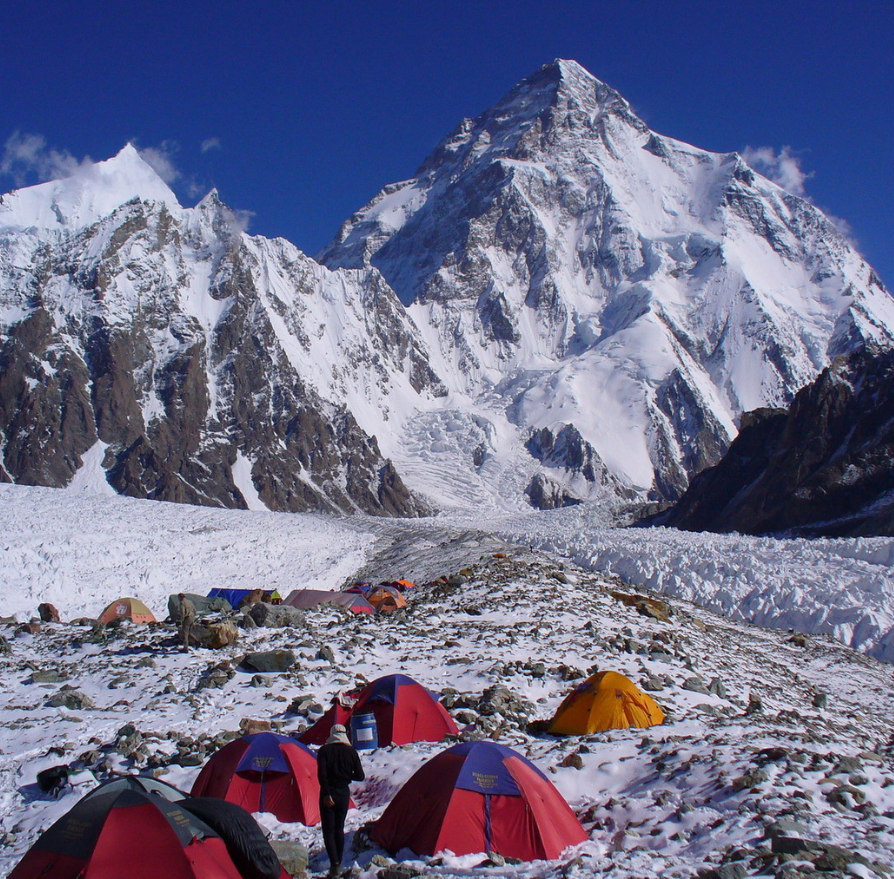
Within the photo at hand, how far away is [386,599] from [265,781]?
1911 cm

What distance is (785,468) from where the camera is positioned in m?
65.9

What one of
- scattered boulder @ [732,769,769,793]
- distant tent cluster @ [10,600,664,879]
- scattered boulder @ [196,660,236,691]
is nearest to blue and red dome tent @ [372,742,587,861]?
distant tent cluster @ [10,600,664,879]

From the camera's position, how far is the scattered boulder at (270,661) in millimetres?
15148

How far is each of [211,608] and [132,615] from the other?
2934 mm

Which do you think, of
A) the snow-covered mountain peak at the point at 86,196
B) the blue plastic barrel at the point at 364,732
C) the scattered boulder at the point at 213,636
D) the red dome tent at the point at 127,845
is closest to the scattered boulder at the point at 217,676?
the scattered boulder at the point at 213,636

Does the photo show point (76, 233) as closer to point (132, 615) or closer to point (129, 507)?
point (129, 507)

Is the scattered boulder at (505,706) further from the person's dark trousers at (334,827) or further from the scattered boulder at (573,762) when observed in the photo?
the person's dark trousers at (334,827)

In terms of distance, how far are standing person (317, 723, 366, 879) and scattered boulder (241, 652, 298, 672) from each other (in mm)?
7467

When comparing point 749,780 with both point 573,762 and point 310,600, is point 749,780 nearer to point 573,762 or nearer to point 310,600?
point 573,762

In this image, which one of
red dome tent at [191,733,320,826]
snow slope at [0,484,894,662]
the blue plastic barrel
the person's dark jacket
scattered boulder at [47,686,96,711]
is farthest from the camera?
snow slope at [0,484,894,662]

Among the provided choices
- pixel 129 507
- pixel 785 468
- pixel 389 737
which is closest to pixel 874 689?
pixel 389 737

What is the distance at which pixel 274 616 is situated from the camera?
19.8 m

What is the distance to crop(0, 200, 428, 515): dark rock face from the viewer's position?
121 metres

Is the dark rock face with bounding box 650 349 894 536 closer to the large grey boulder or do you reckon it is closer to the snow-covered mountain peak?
the large grey boulder
